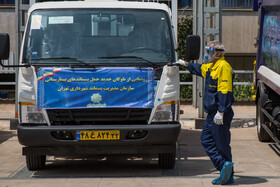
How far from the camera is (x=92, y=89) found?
9688 mm

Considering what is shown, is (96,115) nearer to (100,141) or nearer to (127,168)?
(100,141)

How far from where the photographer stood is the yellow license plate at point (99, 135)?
9.56 metres

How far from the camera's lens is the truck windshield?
10031 millimetres

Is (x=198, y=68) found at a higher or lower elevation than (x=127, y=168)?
higher

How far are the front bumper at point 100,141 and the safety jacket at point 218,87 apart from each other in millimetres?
701

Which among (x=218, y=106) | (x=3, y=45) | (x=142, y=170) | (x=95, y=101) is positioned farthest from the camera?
(x=142, y=170)

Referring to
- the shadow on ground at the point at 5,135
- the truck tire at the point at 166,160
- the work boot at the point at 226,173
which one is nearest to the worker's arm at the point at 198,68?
the work boot at the point at 226,173

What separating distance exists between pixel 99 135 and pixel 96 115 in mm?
286

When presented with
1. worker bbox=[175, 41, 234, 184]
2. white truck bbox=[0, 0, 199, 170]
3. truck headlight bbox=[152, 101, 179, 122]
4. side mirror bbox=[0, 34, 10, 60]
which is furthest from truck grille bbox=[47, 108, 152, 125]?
side mirror bbox=[0, 34, 10, 60]

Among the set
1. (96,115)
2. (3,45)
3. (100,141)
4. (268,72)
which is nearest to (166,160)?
(100,141)

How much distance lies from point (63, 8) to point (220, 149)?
3074 millimetres

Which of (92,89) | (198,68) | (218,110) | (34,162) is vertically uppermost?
(198,68)

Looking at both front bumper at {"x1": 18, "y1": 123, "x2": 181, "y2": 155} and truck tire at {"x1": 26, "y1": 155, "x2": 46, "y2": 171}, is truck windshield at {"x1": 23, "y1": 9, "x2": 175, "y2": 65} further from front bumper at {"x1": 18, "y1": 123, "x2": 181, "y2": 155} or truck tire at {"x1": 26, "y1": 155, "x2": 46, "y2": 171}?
truck tire at {"x1": 26, "y1": 155, "x2": 46, "y2": 171}

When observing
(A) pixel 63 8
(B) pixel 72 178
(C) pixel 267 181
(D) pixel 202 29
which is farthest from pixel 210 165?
(D) pixel 202 29
